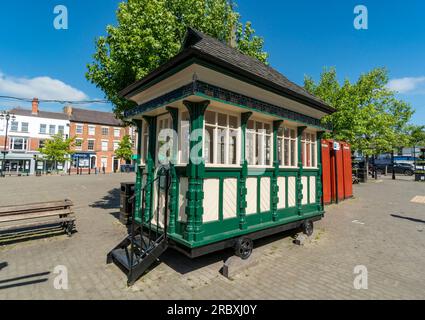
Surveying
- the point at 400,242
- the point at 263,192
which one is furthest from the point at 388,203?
the point at 263,192

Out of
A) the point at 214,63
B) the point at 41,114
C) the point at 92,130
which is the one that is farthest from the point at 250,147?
the point at 41,114

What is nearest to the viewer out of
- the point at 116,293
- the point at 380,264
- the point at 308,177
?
the point at 116,293

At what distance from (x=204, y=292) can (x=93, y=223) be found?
5.59 metres

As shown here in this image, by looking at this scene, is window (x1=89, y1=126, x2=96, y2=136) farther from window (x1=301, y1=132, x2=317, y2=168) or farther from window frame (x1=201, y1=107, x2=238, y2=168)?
window frame (x1=201, y1=107, x2=238, y2=168)

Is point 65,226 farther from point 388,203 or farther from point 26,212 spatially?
point 388,203

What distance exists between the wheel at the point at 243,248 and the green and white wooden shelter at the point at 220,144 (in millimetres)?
150

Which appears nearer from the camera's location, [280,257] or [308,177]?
[280,257]

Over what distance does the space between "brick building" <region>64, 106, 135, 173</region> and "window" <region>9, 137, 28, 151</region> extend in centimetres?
638

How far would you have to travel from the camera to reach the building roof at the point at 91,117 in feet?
128

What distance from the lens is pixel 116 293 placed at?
139 inches

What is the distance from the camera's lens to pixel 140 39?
23.7 ft

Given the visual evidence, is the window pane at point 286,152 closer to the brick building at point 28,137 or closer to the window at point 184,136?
the window at point 184,136

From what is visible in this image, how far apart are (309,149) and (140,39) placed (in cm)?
677

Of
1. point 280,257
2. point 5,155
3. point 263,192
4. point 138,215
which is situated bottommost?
point 280,257
